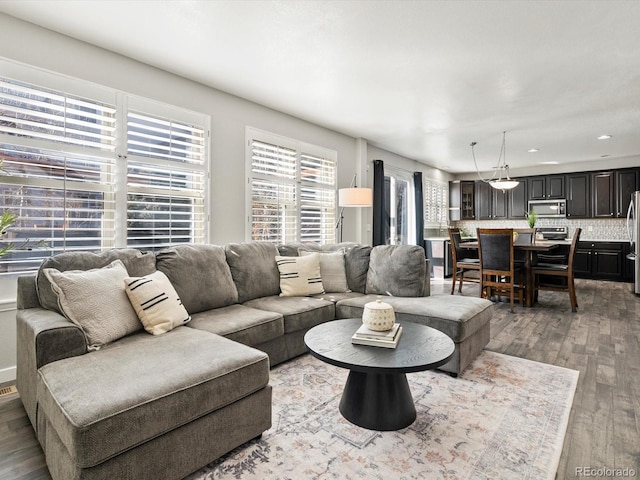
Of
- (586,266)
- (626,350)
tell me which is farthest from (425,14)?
(586,266)

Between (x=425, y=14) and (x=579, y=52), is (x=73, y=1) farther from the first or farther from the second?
(x=579, y=52)

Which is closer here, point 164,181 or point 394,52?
point 394,52

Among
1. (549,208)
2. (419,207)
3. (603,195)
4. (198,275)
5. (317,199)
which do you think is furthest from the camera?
(549,208)

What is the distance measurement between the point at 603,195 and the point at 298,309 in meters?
7.72

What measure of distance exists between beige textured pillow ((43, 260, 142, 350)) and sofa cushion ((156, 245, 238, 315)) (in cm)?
48

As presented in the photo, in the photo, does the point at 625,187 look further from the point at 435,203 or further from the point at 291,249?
the point at 291,249

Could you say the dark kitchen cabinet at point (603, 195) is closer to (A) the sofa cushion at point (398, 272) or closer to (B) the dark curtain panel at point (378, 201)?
(B) the dark curtain panel at point (378, 201)

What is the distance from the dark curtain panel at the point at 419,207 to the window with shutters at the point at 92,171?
5.10 m

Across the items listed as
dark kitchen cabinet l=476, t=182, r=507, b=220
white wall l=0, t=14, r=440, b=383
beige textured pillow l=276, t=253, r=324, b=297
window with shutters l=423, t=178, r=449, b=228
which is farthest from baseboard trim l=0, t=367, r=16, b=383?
dark kitchen cabinet l=476, t=182, r=507, b=220

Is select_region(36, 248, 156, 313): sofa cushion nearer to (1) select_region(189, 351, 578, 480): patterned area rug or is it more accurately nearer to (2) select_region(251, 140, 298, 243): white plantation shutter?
(1) select_region(189, 351, 578, 480): patterned area rug

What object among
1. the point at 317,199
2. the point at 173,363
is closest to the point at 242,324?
the point at 173,363

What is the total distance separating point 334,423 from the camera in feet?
6.57

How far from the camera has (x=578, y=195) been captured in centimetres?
771

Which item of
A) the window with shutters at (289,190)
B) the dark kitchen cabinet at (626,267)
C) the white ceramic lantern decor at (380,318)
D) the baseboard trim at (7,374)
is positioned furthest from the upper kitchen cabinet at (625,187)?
the baseboard trim at (7,374)
